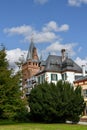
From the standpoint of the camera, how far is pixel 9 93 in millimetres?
40531

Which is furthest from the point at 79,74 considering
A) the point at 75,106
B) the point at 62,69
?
the point at 75,106

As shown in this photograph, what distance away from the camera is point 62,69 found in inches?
2815

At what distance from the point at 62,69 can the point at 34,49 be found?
1197 inches

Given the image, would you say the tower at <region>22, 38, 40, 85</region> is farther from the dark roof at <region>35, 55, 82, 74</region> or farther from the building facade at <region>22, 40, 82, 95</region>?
the dark roof at <region>35, 55, 82, 74</region>

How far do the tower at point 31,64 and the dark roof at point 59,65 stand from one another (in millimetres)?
20300

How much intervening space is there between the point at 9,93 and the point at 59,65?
3358 centimetres

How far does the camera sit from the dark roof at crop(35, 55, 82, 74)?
70.5 meters

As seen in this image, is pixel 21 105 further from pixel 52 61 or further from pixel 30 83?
pixel 30 83

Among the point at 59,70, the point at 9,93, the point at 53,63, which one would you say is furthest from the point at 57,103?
the point at 53,63

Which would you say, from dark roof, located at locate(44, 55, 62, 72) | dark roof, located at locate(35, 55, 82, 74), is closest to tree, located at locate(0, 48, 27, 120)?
dark roof, located at locate(35, 55, 82, 74)

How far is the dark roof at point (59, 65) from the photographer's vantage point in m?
70.5

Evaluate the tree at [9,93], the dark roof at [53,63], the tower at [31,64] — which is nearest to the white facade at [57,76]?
the dark roof at [53,63]

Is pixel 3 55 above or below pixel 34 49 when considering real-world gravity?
below

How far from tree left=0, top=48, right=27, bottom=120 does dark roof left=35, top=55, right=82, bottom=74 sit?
29.0 metres
